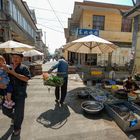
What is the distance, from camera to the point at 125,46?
15.6 meters

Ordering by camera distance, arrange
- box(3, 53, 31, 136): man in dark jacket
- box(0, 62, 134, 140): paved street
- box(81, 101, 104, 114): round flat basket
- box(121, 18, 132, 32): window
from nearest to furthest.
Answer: box(3, 53, 31, 136): man in dark jacket
box(0, 62, 134, 140): paved street
box(81, 101, 104, 114): round flat basket
box(121, 18, 132, 32): window

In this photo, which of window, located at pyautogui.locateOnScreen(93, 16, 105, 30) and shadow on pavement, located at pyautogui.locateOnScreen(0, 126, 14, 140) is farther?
window, located at pyautogui.locateOnScreen(93, 16, 105, 30)

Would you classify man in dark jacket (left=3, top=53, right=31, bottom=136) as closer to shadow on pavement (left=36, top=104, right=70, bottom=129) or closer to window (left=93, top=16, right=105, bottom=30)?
shadow on pavement (left=36, top=104, right=70, bottom=129)

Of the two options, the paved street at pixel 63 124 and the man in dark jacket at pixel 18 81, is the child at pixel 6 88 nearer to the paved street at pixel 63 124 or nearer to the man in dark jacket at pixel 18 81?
the man in dark jacket at pixel 18 81

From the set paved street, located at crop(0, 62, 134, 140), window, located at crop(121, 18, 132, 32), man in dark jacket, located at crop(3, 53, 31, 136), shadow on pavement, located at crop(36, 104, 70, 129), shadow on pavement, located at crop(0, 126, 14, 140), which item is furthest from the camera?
window, located at crop(121, 18, 132, 32)

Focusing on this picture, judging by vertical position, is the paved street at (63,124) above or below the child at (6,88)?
below

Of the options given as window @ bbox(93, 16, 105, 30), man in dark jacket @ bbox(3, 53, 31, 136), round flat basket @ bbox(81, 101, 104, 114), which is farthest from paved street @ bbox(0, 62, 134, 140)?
window @ bbox(93, 16, 105, 30)

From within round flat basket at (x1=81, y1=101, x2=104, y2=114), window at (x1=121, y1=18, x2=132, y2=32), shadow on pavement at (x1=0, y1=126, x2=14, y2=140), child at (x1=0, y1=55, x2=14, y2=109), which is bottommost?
shadow on pavement at (x1=0, y1=126, x2=14, y2=140)

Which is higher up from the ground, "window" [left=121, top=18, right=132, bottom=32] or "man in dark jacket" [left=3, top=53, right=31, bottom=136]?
"window" [left=121, top=18, right=132, bottom=32]

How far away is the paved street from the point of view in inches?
149

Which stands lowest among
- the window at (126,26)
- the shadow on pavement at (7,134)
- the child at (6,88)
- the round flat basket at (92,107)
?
the shadow on pavement at (7,134)

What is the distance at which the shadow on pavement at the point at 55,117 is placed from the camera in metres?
4.36

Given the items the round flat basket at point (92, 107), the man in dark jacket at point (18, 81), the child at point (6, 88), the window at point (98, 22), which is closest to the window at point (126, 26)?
the window at point (98, 22)

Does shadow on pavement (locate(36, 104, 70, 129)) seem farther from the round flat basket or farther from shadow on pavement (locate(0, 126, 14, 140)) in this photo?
shadow on pavement (locate(0, 126, 14, 140))
